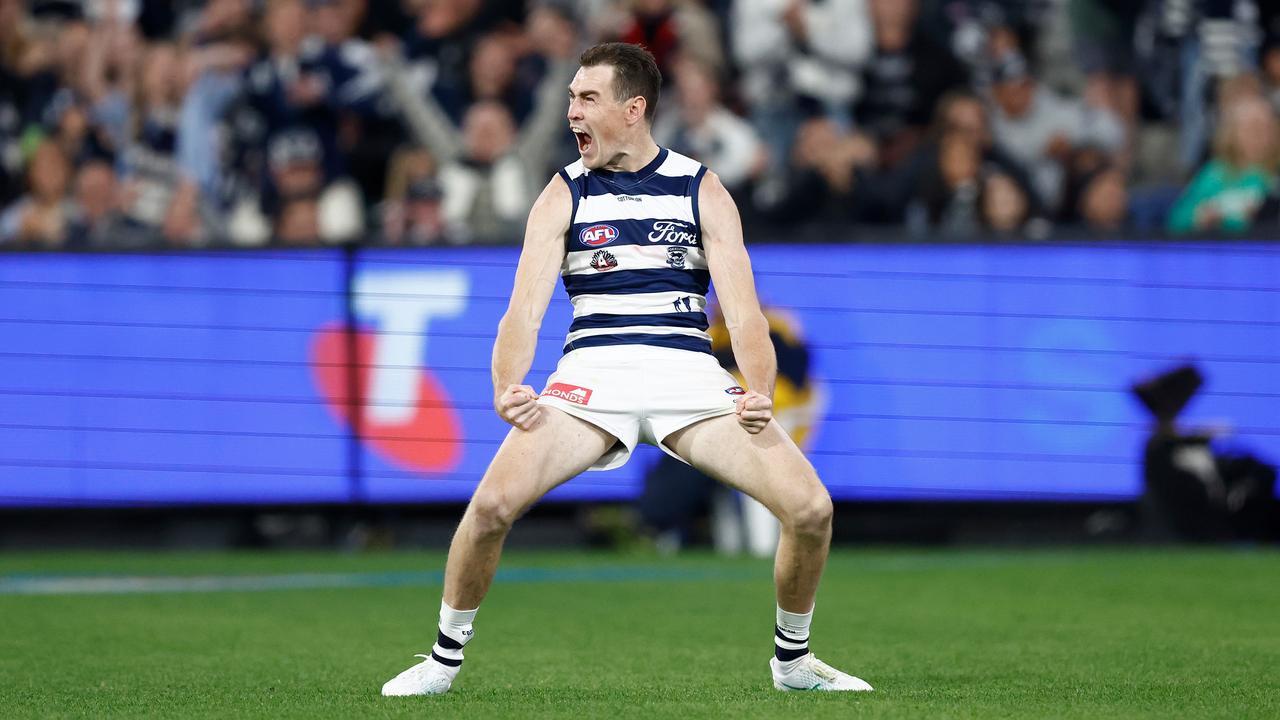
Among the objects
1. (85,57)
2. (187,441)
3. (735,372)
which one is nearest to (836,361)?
(735,372)

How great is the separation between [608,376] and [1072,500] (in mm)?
7344

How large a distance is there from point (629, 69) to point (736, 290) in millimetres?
812

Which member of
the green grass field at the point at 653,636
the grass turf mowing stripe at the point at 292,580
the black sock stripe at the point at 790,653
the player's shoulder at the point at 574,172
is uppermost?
the player's shoulder at the point at 574,172

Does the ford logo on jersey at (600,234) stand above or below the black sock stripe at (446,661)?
above

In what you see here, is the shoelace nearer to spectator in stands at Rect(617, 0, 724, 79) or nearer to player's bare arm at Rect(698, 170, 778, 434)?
player's bare arm at Rect(698, 170, 778, 434)

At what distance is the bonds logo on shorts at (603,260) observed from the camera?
19.7 ft

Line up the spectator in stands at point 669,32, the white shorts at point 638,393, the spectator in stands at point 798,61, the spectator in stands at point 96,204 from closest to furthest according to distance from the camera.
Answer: the white shorts at point 638,393
the spectator in stands at point 798,61
the spectator in stands at point 669,32
the spectator in stands at point 96,204

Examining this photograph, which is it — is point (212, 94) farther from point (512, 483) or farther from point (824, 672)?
point (824, 672)

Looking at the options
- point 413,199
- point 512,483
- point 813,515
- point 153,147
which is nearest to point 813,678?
point 813,515

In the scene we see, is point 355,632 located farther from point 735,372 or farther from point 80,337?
point 80,337

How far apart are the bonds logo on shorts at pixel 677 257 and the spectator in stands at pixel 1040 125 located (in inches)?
335

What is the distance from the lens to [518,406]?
5828mm

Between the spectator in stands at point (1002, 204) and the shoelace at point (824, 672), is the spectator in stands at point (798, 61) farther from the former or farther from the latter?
the shoelace at point (824, 672)

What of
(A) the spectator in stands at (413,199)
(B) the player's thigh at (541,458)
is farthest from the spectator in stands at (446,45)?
(B) the player's thigh at (541,458)
